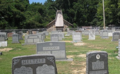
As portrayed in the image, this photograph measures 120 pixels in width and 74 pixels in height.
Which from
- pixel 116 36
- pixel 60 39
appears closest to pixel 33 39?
pixel 60 39

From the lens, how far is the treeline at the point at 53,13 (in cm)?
4891

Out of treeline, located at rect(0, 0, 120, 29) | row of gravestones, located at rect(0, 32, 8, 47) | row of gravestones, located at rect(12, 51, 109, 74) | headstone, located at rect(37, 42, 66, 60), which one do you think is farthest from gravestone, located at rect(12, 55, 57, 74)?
treeline, located at rect(0, 0, 120, 29)

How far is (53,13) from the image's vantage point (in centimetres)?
7894

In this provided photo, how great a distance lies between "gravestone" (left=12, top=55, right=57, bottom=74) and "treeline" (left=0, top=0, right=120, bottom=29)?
1614 inches

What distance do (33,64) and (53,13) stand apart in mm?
74964

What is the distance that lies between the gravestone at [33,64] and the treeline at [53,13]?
4100 cm

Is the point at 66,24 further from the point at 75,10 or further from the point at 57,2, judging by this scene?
the point at 57,2

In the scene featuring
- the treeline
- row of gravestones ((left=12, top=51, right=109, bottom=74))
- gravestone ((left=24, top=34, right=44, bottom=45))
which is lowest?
row of gravestones ((left=12, top=51, right=109, bottom=74))

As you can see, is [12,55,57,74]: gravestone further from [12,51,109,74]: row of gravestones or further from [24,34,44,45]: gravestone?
[24,34,44,45]: gravestone

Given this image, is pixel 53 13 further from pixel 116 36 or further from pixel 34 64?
pixel 34 64

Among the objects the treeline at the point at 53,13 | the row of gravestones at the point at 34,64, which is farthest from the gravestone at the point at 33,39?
the treeline at the point at 53,13

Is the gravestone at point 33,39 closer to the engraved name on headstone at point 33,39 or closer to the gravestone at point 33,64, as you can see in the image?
the engraved name on headstone at point 33,39

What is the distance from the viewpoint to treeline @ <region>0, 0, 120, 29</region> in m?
48.9

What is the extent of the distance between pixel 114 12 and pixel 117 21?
3524 millimetres
